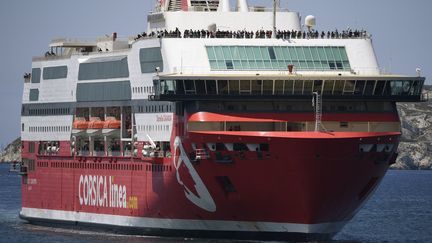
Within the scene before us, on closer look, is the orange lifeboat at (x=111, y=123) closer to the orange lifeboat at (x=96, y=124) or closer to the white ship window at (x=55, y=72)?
the orange lifeboat at (x=96, y=124)

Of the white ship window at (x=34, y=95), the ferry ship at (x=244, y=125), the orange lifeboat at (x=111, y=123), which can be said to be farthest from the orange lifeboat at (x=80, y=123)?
the white ship window at (x=34, y=95)

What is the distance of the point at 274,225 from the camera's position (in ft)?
236

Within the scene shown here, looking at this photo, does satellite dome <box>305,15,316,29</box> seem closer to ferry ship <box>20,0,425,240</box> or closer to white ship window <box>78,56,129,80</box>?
ferry ship <box>20,0,425,240</box>

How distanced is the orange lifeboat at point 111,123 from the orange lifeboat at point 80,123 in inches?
100

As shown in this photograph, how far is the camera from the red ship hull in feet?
231

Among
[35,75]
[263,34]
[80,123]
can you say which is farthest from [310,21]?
[35,75]

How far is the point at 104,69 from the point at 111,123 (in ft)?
9.45

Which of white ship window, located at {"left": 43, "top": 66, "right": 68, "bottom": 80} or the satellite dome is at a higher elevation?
the satellite dome

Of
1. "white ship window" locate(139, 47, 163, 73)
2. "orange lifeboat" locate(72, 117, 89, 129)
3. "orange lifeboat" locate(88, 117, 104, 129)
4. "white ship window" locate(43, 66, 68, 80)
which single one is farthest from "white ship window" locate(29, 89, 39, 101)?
"white ship window" locate(139, 47, 163, 73)

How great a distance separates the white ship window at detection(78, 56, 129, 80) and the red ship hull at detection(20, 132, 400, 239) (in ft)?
18.8

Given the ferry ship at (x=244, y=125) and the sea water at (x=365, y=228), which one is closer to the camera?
the ferry ship at (x=244, y=125)

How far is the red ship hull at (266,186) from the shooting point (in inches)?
2773

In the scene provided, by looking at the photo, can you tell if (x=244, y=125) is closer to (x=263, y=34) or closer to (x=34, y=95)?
(x=263, y=34)

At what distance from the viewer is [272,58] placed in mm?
74188
